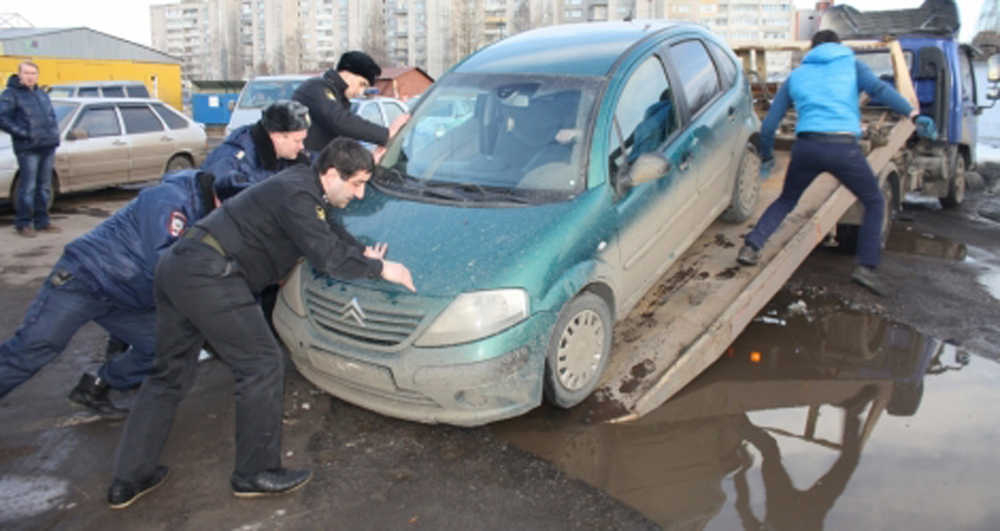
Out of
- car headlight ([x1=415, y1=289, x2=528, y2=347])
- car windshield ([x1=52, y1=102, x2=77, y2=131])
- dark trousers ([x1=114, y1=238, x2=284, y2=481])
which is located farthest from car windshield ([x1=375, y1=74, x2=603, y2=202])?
car windshield ([x1=52, y1=102, x2=77, y2=131])

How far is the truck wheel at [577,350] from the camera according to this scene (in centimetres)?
365

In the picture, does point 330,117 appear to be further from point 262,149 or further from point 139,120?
point 139,120

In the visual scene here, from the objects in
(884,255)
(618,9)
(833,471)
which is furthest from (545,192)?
(618,9)

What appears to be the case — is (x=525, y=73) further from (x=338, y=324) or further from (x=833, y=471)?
(x=833, y=471)

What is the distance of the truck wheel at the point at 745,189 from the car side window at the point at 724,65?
1.63ft

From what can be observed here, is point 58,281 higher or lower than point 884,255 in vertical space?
higher

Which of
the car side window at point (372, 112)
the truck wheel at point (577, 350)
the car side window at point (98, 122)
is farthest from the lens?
the car side window at point (372, 112)

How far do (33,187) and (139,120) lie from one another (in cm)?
304

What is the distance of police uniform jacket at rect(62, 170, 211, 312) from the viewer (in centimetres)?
354

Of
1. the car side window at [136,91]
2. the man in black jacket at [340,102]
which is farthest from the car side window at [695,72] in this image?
the car side window at [136,91]

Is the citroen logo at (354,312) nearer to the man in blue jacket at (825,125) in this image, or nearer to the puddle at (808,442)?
the puddle at (808,442)

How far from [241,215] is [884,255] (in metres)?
6.48

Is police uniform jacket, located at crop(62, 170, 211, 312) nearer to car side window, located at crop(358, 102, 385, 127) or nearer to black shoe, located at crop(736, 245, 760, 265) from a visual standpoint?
black shoe, located at crop(736, 245, 760, 265)

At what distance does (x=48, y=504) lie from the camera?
10.7 ft
